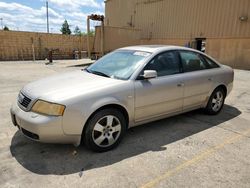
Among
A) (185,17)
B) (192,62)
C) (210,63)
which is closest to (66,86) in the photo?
(192,62)

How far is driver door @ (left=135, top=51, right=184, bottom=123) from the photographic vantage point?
362 centimetres

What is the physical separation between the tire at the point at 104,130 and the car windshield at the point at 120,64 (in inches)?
25.5

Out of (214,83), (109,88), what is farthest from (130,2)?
(109,88)

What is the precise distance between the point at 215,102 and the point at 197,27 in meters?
14.3

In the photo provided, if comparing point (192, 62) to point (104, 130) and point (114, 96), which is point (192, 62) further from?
point (104, 130)

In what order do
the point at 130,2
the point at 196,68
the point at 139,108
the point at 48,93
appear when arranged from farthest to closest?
the point at 130,2 < the point at 196,68 < the point at 139,108 < the point at 48,93

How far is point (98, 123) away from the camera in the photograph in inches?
126

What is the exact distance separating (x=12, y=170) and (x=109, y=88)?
1619 millimetres

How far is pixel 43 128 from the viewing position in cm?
287

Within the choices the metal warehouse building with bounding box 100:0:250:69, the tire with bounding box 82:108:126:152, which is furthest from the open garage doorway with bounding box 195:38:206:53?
the tire with bounding box 82:108:126:152

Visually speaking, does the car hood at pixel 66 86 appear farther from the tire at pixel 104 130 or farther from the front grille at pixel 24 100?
the tire at pixel 104 130

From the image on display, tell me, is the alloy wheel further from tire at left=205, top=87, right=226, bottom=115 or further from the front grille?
tire at left=205, top=87, right=226, bottom=115

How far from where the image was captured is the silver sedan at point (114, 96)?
9.69 ft

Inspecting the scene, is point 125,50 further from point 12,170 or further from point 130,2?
point 130,2
